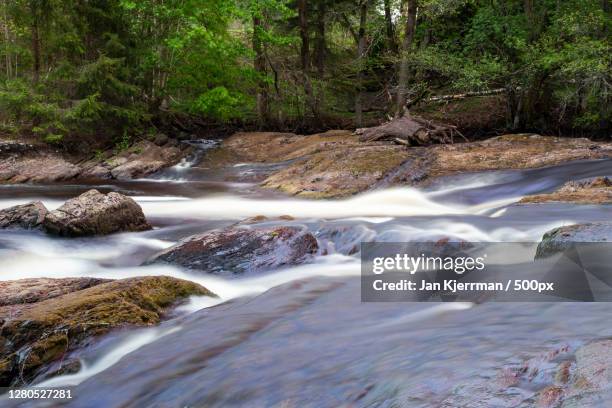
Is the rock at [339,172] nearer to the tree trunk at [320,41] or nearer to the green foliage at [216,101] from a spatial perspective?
the green foliage at [216,101]

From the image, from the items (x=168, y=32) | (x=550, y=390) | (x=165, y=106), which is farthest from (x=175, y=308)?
(x=165, y=106)

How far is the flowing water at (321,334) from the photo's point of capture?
298 centimetres

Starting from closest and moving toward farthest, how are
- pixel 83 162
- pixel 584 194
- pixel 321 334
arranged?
pixel 321 334 → pixel 584 194 → pixel 83 162

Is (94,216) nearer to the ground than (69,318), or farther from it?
farther from it

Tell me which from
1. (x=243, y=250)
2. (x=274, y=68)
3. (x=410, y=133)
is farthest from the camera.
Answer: (x=274, y=68)

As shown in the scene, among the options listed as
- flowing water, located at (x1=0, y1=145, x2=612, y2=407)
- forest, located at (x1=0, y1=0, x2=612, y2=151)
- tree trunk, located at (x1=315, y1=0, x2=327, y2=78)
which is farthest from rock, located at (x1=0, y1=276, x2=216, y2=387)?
tree trunk, located at (x1=315, y1=0, x2=327, y2=78)

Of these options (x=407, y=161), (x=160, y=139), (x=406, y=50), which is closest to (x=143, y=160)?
(x=160, y=139)

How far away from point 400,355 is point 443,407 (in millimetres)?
1047

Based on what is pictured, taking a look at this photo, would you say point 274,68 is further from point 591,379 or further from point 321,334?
point 591,379

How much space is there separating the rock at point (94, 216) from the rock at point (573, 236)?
6.14 metres

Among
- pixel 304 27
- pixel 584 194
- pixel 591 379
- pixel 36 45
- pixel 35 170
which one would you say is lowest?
pixel 591 379

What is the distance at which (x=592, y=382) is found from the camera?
7.41ft

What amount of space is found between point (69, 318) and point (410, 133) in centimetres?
1159

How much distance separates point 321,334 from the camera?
427 cm
